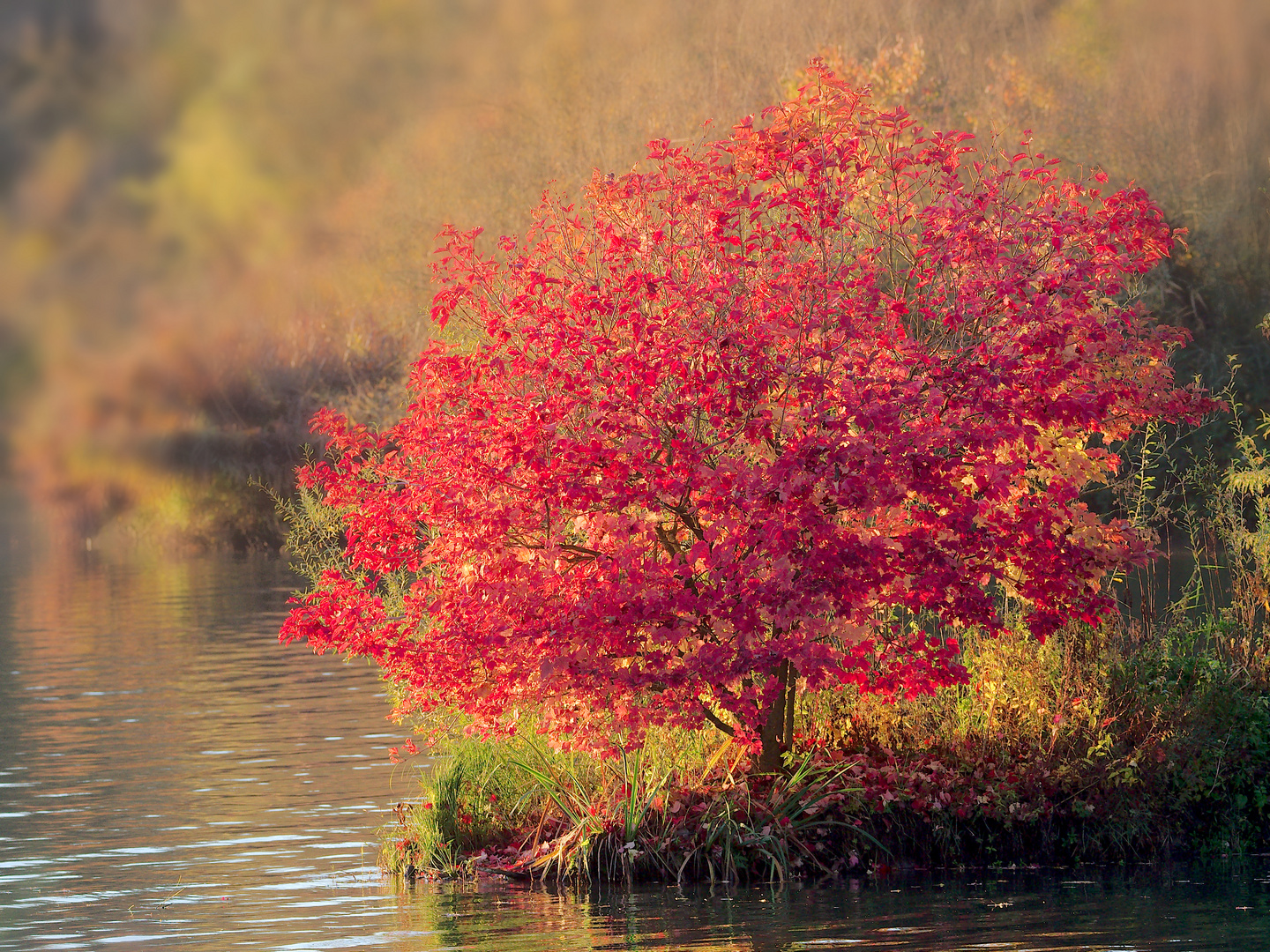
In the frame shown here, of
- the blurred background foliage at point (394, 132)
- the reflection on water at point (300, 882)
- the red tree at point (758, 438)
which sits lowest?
the reflection on water at point (300, 882)

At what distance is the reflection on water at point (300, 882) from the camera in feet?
42.1

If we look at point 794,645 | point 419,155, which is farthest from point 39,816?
point 419,155

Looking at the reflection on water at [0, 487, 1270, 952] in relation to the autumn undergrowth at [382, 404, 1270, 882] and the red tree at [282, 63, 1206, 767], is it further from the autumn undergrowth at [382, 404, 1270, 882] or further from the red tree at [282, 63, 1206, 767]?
the red tree at [282, 63, 1206, 767]

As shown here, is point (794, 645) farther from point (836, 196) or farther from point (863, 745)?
point (836, 196)

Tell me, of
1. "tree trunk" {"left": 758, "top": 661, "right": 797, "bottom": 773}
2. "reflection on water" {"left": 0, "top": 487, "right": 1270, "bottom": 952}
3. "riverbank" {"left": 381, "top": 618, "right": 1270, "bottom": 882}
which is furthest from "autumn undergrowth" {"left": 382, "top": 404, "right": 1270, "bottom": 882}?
"reflection on water" {"left": 0, "top": 487, "right": 1270, "bottom": 952}

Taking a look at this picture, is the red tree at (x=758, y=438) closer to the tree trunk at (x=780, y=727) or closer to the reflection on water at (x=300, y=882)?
the tree trunk at (x=780, y=727)

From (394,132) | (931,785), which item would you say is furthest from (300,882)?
(394,132)

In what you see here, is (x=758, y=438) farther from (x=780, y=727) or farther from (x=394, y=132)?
(x=394, y=132)

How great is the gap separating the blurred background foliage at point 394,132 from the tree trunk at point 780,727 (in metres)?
19.8

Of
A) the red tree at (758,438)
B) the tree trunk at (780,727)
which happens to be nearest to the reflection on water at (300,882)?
the tree trunk at (780,727)

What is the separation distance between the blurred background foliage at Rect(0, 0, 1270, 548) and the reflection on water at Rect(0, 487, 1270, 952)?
8.66m

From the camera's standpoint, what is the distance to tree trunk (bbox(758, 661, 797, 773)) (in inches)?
609

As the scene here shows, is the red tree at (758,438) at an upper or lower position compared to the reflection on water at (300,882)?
upper

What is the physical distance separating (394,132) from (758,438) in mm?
41249
